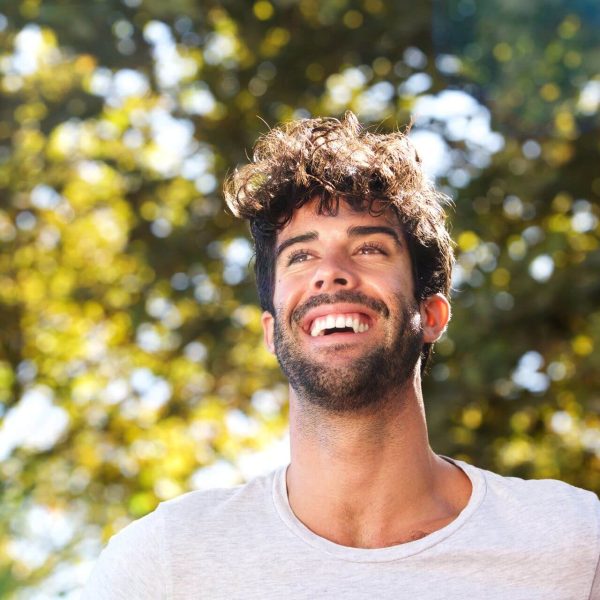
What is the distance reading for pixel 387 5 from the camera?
4520 millimetres

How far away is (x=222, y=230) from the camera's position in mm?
5105

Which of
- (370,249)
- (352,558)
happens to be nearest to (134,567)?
(352,558)

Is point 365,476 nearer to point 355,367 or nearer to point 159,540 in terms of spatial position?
point 355,367

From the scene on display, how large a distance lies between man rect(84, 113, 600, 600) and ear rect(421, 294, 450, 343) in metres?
0.01

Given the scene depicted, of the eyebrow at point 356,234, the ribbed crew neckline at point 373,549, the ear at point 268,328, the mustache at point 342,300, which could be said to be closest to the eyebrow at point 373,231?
the eyebrow at point 356,234

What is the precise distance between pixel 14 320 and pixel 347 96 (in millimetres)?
2659

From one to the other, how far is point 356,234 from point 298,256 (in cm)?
12

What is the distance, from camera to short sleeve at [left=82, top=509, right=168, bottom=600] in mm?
2047

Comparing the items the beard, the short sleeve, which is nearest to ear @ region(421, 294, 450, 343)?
the beard

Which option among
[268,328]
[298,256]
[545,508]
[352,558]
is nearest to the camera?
[352,558]

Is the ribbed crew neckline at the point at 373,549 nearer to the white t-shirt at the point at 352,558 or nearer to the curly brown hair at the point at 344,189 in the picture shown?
the white t-shirt at the point at 352,558

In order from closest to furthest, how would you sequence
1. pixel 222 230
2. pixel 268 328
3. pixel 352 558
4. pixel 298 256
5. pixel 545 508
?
1. pixel 352 558
2. pixel 545 508
3. pixel 298 256
4. pixel 268 328
5. pixel 222 230

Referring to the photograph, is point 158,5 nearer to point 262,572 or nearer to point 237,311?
point 237,311

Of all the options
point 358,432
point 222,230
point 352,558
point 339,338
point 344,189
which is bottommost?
point 352,558
